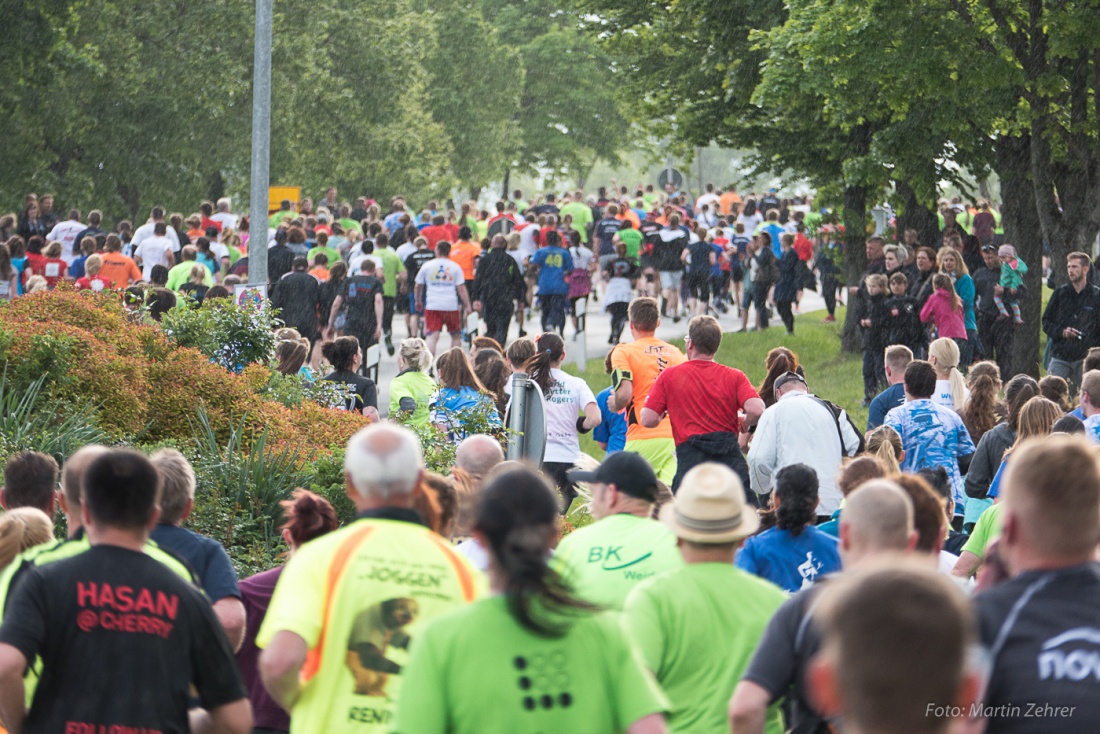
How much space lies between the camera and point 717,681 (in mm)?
4891

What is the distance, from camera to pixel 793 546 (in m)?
6.22

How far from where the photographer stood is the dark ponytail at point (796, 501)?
243 inches

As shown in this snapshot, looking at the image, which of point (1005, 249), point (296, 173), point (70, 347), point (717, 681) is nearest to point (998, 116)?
point (1005, 249)

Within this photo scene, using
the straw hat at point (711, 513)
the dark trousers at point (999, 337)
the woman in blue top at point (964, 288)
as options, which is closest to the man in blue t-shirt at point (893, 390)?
the straw hat at point (711, 513)

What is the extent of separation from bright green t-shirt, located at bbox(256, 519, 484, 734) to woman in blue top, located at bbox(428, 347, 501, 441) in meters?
7.20

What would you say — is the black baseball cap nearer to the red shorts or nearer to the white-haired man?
the white-haired man

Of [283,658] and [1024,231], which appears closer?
[283,658]

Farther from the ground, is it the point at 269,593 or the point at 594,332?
the point at 269,593

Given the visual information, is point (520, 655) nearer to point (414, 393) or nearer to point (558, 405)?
point (558, 405)

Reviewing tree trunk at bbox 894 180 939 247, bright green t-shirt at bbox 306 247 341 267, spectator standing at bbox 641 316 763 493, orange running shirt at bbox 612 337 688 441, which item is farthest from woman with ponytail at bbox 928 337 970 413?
tree trunk at bbox 894 180 939 247

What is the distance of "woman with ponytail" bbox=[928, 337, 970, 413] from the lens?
12273 mm

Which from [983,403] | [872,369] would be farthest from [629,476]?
[872,369]

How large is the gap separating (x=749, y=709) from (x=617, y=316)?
21035 mm

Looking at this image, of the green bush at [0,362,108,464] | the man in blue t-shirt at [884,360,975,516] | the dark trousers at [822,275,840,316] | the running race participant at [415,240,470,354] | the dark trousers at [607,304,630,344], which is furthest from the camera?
the dark trousers at [822,275,840,316]
